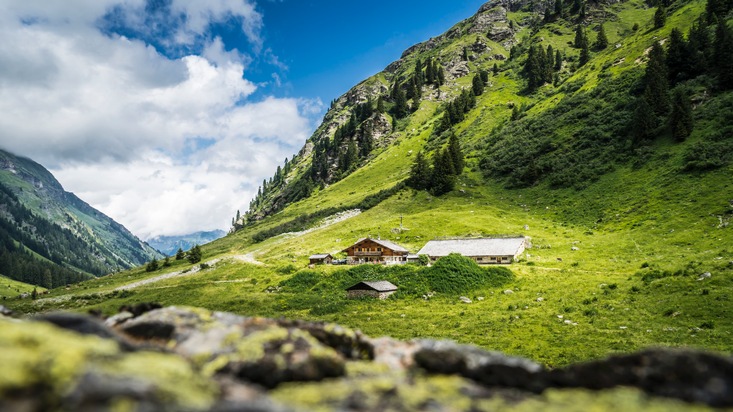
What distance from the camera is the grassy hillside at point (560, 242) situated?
3173 cm

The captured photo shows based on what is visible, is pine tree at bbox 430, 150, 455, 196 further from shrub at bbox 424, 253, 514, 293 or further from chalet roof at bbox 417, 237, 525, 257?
shrub at bbox 424, 253, 514, 293

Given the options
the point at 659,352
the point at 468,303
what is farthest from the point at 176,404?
the point at 468,303

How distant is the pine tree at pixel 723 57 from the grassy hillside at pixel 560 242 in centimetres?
240

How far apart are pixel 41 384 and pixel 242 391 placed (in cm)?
247

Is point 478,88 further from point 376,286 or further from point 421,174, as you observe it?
point 376,286

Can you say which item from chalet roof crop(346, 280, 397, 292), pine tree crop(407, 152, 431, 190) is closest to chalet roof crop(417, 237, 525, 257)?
chalet roof crop(346, 280, 397, 292)

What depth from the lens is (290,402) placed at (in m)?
5.66

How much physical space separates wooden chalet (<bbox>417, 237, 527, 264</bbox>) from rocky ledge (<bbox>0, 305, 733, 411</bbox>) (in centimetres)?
5996

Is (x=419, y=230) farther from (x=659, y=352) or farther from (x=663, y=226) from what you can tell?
(x=659, y=352)

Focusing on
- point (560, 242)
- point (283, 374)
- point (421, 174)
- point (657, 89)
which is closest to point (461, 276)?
point (560, 242)

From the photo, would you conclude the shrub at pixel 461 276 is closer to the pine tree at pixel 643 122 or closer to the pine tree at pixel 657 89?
the pine tree at pixel 643 122

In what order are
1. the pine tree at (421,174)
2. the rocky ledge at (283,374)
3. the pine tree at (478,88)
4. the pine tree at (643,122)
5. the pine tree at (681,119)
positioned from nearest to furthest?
1. the rocky ledge at (283,374)
2. the pine tree at (681,119)
3. the pine tree at (643,122)
4. the pine tree at (421,174)
5. the pine tree at (478,88)

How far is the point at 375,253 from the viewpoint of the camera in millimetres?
78188

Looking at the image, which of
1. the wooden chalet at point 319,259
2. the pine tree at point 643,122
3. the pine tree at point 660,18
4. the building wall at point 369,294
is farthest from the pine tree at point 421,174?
the pine tree at point 660,18
